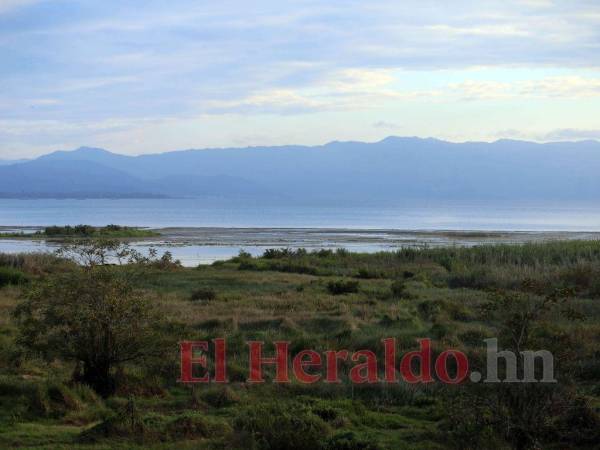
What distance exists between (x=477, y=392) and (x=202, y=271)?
22.5 metres

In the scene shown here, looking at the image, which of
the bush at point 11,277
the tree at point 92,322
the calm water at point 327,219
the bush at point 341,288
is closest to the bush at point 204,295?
Result: the bush at point 341,288

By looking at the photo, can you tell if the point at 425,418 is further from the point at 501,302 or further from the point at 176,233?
the point at 176,233

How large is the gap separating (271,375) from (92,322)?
8.76 ft

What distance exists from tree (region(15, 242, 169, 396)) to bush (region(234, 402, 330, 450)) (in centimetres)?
247

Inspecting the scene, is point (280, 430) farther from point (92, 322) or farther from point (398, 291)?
point (398, 291)

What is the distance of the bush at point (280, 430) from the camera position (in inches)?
312

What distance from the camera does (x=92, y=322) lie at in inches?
402

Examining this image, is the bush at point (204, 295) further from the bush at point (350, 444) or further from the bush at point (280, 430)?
the bush at point (350, 444)

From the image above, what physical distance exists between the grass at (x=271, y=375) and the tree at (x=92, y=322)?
0.40 m

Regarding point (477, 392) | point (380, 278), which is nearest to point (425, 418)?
point (477, 392)

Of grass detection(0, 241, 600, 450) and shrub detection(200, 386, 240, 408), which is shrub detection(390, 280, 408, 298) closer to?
grass detection(0, 241, 600, 450)

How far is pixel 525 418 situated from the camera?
312 inches

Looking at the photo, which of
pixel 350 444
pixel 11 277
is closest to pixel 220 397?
pixel 350 444

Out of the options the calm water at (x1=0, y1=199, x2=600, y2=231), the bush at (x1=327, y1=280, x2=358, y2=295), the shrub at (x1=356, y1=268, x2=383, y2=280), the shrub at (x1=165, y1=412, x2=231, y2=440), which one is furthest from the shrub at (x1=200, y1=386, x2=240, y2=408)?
the calm water at (x1=0, y1=199, x2=600, y2=231)
